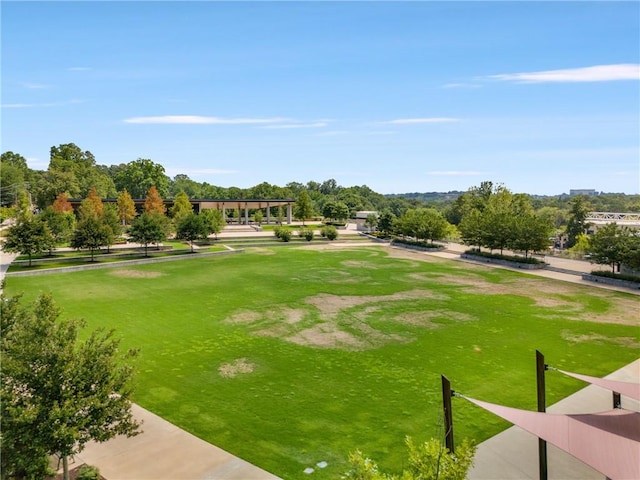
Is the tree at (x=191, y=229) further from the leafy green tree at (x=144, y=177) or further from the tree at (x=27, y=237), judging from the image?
the leafy green tree at (x=144, y=177)

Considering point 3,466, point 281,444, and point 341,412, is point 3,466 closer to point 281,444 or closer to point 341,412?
point 281,444

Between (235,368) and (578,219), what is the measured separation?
231 ft

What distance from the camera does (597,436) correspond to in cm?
835

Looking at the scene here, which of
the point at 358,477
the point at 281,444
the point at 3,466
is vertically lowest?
the point at 281,444

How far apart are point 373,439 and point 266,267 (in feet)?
100

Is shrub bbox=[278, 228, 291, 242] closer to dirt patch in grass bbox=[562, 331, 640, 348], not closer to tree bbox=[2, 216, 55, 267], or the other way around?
tree bbox=[2, 216, 55, 267]

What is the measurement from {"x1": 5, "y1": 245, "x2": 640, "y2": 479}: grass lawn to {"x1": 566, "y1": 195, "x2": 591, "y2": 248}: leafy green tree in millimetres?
38487

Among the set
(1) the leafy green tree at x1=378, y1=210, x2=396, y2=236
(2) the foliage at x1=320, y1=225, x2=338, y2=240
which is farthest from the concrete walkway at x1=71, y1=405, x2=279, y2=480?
(1) the leafy green tree at x1=378, y1=210, x2=396, y2=236

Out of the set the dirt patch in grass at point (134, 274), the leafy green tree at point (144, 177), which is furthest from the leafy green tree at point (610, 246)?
the leafy green tree at point (144, 177)

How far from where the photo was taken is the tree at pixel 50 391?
8.86m

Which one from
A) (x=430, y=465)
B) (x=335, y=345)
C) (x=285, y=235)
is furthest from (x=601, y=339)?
(x=285, y=235)

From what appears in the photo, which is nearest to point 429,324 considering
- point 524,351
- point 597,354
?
point 524,351

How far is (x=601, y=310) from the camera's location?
28.0 metres

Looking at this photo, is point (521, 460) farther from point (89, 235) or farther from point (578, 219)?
point (578, 219)
